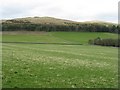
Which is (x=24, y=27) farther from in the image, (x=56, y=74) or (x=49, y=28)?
(x=56, y=74)

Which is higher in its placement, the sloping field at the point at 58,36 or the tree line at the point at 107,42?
the sloping field at the point at 58,36

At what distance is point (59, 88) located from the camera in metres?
14.6

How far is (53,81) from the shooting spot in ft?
53.6

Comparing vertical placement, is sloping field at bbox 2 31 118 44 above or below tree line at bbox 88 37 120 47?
above

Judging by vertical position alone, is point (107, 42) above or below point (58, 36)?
below

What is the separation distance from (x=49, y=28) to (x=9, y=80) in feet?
459

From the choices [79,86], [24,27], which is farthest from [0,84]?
[24,27]

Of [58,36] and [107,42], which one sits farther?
[58,36]

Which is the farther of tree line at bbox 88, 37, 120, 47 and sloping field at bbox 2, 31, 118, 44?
sloping field at bbox 2, 31, 118, 44

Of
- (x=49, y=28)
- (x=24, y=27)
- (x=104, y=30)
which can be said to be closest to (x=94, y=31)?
(x=104, y=30)

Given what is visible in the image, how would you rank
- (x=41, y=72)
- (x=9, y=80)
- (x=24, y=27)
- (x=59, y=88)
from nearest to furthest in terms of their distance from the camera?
(x=59, y=88) < (x=9, y=80) < (x=41, y=72) < (x=24, y=27)

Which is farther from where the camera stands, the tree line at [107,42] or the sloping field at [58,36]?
the sloping field at [58,36]

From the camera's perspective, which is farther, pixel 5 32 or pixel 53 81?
pixel 5 32

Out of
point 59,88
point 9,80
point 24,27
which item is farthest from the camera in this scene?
point 24,27
